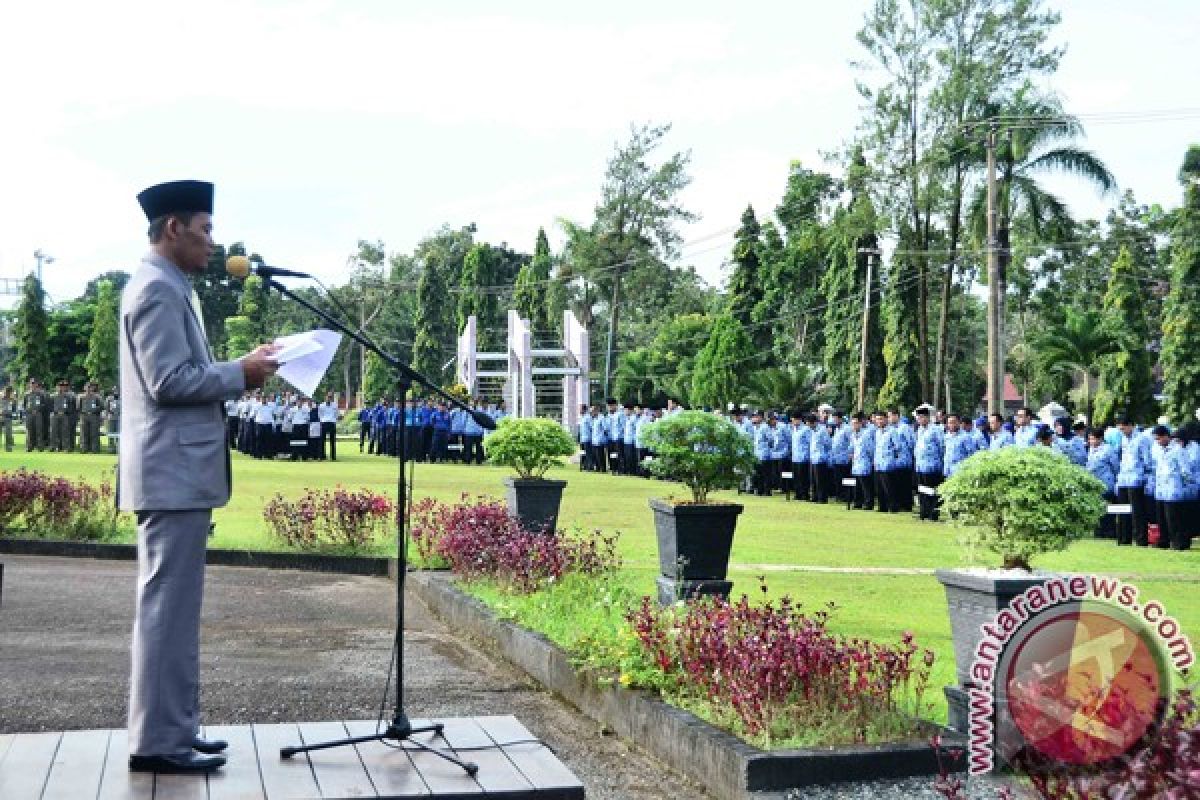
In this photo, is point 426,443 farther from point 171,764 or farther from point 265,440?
point 171,764

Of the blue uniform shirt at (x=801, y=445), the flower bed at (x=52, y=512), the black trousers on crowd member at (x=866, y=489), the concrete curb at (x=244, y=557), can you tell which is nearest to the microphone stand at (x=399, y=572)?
the concrete curb at (x=244, y=557)

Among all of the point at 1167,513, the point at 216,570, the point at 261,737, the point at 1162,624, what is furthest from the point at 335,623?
the point at 1167,513

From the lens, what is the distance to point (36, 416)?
125ft

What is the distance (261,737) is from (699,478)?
4626 mm

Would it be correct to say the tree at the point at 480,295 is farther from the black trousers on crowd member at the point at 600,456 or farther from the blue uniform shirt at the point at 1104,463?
the blue uniform shirt at the point at 1104,463

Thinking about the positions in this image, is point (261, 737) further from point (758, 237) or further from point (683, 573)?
point (758, 237)

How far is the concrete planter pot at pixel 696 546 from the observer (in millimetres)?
9422

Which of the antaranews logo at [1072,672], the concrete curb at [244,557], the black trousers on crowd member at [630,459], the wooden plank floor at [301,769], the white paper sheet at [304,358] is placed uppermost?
the white paper sheet at [304,358]

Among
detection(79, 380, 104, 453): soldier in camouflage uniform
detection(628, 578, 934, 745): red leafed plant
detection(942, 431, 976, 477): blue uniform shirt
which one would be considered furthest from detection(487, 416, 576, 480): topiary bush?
detection(79, 380, 104, 453): soldier in camouflage uniform

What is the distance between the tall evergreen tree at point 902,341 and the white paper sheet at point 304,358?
132 ft

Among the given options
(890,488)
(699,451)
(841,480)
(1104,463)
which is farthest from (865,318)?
(699,451)

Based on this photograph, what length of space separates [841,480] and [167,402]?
22249 mm

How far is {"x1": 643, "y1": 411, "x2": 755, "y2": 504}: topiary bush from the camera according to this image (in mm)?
9719

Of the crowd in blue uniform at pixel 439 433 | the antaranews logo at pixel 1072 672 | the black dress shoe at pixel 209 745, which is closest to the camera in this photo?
the antaranews logo at pixel 1072 672
